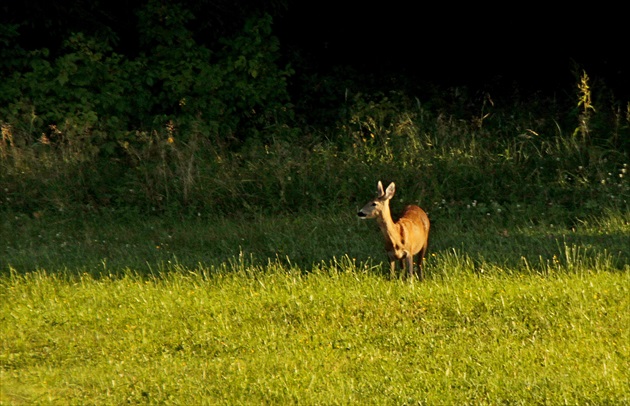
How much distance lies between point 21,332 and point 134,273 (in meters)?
1.72

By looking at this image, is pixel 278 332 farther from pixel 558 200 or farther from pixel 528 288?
pixel 558 200

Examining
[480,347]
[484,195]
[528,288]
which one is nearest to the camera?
[480,347]

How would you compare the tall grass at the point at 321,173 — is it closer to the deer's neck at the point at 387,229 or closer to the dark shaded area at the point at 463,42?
the deer's neck at the point at 387,229

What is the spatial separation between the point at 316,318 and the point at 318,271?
0.93 metres

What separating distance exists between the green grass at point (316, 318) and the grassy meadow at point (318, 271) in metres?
0.02

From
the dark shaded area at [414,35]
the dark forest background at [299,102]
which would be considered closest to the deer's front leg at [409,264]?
the dark forest background at [299,102]

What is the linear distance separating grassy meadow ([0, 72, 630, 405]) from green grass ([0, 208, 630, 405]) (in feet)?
0.07

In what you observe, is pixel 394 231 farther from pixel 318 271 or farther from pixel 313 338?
pixel 313 338

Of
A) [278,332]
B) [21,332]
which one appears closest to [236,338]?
[278,332]

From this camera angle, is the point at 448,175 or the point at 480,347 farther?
the point at 448,175

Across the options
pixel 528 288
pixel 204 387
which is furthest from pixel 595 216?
pixel 204 387

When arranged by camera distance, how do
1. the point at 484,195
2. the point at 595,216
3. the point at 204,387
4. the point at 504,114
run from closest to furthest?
the point at 204,387 < the point at 595,216 < the point at 484,195 < the point at 504,114

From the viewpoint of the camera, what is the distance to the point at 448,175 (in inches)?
440

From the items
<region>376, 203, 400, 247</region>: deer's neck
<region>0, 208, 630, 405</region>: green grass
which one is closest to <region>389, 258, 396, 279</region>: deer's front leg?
<region>0, 208, 630, 405</region>: green grass
